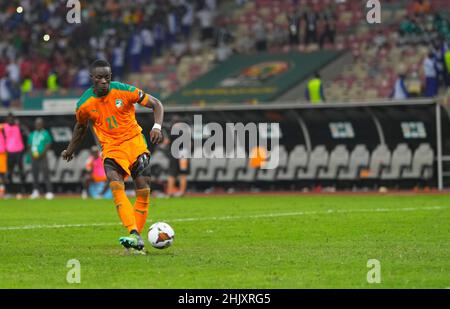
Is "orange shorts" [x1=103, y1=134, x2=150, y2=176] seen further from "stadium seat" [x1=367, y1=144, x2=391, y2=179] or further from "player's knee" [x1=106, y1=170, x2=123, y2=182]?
"stadium seat" [x1=367, y1=144, x2=391, y2=179]

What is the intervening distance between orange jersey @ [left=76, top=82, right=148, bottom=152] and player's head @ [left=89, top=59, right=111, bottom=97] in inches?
8.8

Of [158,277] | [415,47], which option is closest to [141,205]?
[158,277]

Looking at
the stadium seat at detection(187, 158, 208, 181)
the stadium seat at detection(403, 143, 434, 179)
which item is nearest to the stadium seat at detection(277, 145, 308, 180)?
the stadium seat at detection(187, 158, 208, 181)

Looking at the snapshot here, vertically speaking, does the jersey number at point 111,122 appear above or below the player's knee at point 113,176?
above

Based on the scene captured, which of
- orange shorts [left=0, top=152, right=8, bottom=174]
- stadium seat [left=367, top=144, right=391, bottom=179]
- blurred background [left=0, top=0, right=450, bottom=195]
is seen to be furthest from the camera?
orange shorts [left=0, top=152, right=8, bottom=174]

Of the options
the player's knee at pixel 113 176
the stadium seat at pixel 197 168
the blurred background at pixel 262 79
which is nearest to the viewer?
the player's knee at pixel 113 176

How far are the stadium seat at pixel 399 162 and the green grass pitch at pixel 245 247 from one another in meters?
6.36

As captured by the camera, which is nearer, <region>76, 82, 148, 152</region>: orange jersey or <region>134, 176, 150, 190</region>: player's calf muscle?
<region>76, 82, 148, 152</region>: orange jersey

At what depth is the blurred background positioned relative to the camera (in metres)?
30.7

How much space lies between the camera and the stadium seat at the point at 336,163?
3111 cm

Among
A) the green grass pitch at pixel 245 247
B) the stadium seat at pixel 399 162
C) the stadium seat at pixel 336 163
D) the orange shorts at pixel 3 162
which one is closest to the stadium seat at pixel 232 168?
the stadium seat at pixel 336 163

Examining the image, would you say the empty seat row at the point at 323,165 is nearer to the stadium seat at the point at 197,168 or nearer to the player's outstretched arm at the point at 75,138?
the stadium seat at the point at 197,168

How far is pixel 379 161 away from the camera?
3055 cm

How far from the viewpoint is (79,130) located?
14.0 meters
